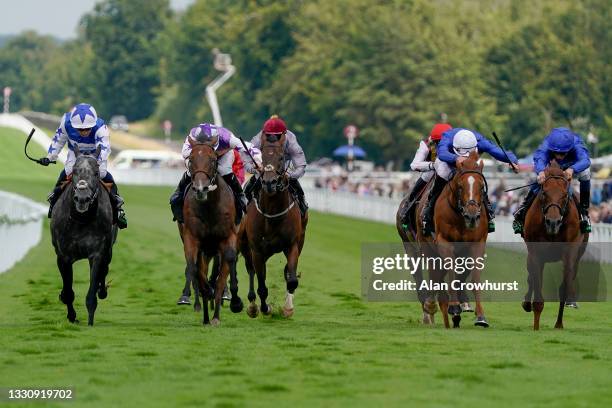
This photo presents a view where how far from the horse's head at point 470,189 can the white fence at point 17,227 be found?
39.2 feet

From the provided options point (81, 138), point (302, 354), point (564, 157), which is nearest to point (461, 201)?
point (564, 157)

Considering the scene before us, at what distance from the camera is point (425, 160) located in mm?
18000

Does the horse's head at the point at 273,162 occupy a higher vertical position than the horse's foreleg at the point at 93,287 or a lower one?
higher

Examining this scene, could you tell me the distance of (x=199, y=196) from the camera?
631 inches

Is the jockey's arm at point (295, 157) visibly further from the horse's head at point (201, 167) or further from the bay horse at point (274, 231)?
the horse's head at point (201, 167)

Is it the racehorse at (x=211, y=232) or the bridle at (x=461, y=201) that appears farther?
the racehorse at (x=211, y=232)

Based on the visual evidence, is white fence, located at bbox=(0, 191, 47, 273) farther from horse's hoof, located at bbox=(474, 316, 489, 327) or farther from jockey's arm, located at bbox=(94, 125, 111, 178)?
horse's hoof, located at bbox=(474, 316, 489, 327)

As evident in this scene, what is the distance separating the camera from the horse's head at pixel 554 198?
53.4 feet

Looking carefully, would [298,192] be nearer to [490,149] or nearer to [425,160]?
[425,160]

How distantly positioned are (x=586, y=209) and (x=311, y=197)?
41.8 meters

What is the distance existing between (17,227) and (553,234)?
14884 millimetres

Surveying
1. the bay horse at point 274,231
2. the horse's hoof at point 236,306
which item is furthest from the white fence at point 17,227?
the horse's hoof at point 236,306

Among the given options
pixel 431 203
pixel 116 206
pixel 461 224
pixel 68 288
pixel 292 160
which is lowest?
pixel 68 288

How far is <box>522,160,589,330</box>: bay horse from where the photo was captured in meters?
16.3
